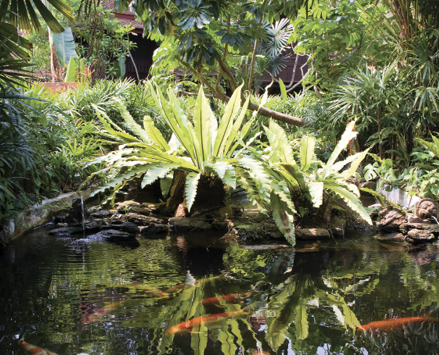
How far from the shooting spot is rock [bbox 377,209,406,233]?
3.08 metres

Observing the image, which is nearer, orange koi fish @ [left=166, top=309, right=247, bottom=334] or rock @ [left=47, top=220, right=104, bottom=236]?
orange koi fish @ [left=166, top=309, right=247, bottom=334]

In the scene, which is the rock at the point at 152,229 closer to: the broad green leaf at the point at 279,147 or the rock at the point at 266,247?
the rock at the point at 266,247

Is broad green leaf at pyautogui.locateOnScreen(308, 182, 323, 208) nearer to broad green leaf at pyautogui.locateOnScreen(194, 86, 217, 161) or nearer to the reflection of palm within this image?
broad green leaf at pyautogui.locateOnScreen(194, 86, 217, 161)

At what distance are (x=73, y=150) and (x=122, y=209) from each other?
1151 mm

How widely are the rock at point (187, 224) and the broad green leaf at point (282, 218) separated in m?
0.81

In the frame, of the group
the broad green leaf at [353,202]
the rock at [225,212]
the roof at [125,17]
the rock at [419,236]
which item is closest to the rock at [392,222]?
the rock at [419,236]

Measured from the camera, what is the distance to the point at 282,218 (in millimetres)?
2596

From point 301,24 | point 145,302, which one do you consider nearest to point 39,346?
point 145,302

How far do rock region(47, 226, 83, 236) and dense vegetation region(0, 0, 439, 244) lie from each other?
1.18ft

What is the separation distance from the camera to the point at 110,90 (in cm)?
584

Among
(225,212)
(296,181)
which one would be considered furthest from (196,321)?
(225,212)

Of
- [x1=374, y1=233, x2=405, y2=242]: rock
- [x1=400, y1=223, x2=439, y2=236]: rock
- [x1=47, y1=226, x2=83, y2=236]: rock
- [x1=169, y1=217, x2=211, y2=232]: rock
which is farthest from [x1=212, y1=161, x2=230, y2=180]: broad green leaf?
[x1=400, y1=223, x2=439, y2=236]: rock

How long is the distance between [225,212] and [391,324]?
7.39ft

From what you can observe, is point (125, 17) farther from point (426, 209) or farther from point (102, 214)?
point (426, 209)
